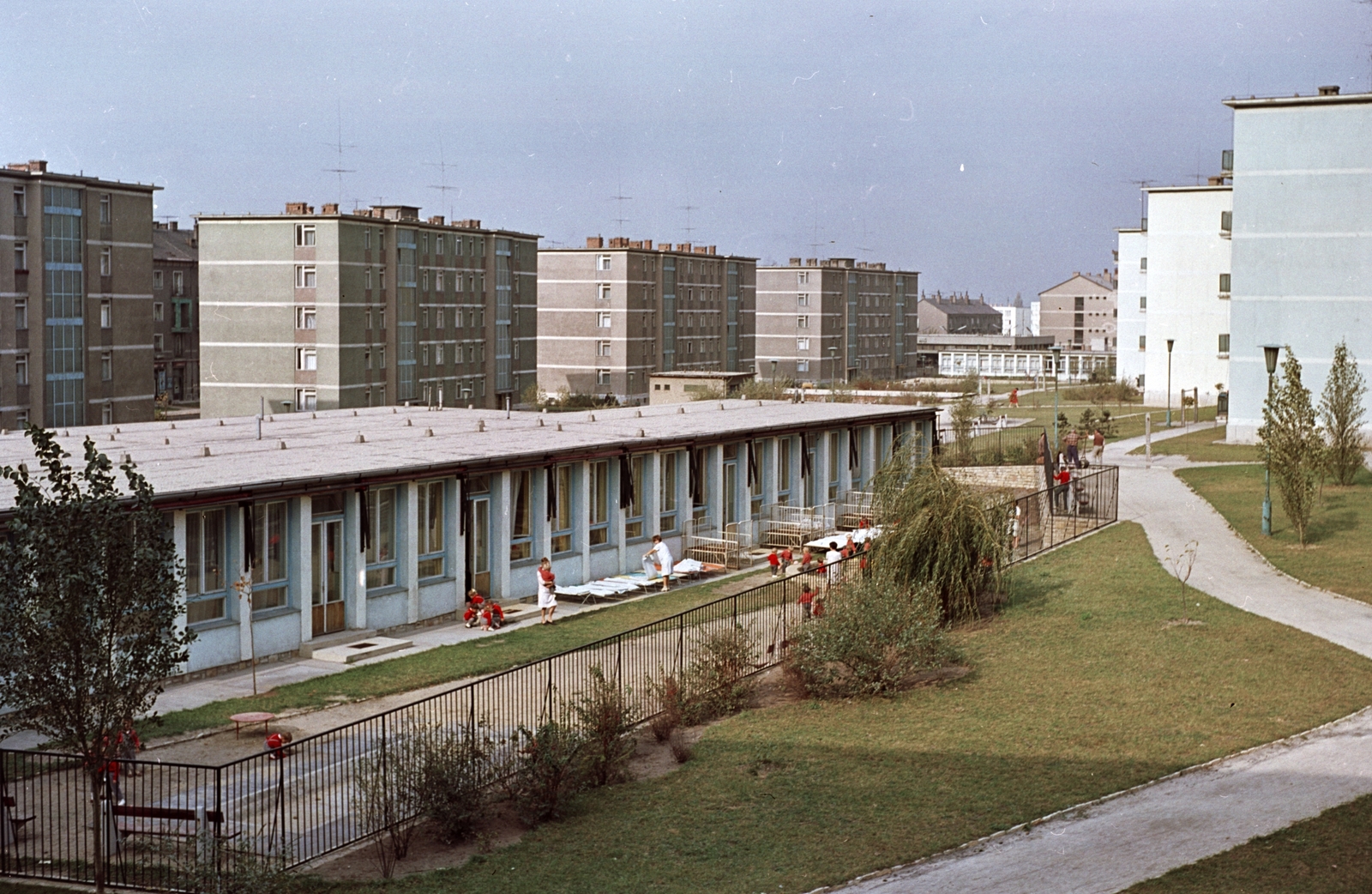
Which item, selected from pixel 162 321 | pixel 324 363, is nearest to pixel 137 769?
pixel 324 363

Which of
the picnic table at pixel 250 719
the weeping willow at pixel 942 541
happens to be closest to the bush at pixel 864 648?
the weeping willow at pixel 942 541

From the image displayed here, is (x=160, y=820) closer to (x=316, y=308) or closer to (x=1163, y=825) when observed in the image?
(x=1163, y=825)

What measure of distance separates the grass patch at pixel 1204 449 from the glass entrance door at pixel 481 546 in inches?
1022

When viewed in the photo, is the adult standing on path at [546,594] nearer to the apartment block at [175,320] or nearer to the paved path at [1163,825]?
the paved path at [1163,825]

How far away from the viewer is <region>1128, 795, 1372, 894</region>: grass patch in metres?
11.5

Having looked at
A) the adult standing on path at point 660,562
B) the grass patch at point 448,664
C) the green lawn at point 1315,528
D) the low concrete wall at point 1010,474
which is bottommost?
the grass patch at point 448,664

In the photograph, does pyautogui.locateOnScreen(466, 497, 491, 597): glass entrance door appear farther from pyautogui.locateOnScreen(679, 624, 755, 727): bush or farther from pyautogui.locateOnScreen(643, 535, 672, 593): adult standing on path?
pyautogui.locateOnScreen(679, 624, 755, 727): bush

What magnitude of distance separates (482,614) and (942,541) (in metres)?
8.15

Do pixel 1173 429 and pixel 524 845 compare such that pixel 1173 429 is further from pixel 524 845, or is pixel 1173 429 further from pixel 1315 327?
pixel 524 845

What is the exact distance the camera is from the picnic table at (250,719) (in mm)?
16703

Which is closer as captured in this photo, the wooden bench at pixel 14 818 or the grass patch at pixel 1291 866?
the grass patch at pixel 1291 866

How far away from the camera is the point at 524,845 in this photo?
44.8 feet

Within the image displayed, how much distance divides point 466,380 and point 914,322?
2943 inches

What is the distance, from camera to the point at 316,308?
72.3 m
